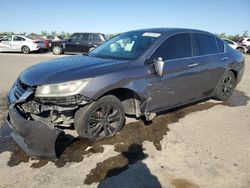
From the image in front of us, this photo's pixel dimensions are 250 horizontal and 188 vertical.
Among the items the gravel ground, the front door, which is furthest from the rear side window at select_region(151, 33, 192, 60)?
the front door

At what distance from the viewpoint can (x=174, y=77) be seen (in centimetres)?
465

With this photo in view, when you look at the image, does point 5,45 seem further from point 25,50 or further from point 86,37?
point 86,37

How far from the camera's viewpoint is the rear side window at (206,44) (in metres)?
5.28

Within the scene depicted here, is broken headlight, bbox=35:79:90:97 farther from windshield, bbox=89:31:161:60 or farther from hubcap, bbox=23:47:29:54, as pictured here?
hubcap, bbox=23:47:29:54

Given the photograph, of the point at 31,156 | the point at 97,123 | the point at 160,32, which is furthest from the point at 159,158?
the point at 160,32

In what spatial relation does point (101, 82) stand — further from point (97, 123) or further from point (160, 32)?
point (160, 32)

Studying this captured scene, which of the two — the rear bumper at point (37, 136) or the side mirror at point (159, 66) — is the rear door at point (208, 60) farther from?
the rear bumper at point (37, 136)

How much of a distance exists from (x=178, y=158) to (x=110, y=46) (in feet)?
8.31

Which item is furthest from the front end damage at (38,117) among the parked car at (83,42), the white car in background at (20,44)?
the white car in background at (20,44)

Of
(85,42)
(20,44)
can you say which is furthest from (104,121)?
(20,44)

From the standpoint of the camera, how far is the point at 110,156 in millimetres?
3691

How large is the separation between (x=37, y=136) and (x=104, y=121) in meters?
1.11

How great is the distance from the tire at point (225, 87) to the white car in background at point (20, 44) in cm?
1746

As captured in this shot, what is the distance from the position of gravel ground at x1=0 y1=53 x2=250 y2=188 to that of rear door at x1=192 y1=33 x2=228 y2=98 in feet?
2.51
